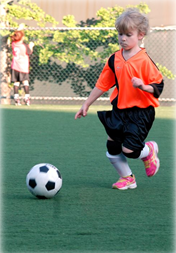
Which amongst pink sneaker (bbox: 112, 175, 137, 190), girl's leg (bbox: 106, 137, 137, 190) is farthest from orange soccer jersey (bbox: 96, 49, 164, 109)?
pink sneaker (bbox: 112, 175, 137, 190)

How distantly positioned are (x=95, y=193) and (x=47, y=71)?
10504 millimetres

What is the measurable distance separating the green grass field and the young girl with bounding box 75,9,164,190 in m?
0.30

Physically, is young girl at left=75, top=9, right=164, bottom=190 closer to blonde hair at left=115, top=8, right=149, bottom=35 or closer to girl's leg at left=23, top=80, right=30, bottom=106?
blonde hair at left=115, top=8, right=149, bottom=35

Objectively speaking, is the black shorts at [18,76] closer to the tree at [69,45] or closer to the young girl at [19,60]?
the young girl at [19,60]

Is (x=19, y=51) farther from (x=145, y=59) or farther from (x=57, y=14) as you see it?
(x=145, y=59)

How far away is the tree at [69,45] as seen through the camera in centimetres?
1396

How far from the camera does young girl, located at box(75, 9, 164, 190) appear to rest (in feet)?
13.9

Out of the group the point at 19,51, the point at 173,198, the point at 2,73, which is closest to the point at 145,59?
the point at 173,198

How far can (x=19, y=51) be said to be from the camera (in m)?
13.5

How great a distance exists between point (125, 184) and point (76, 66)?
10207 millimetres

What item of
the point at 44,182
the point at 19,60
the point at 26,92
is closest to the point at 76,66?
the point at 19,60

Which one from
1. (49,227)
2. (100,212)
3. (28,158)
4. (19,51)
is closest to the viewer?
(49,227)

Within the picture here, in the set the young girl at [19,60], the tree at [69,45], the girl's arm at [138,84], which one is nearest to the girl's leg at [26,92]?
the young girl at [19,60]

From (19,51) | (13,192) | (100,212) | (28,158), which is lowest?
(19,51)
